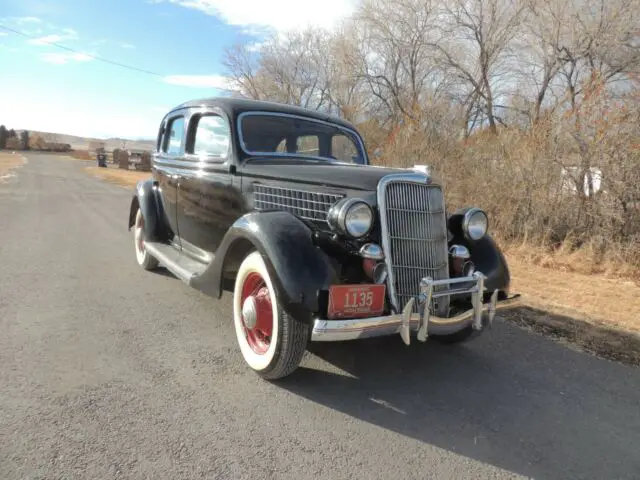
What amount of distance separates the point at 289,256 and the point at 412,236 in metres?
0.86

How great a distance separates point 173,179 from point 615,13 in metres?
14.4

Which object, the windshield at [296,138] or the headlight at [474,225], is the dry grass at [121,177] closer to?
the windshield at [296,138]

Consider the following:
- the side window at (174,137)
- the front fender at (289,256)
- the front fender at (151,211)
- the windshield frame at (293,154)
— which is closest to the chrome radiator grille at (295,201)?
the front fender at (289,256)

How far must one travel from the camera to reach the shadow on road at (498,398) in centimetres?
249

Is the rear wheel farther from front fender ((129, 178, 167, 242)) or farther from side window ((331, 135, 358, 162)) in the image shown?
side window ((331, 135, 358, 162))

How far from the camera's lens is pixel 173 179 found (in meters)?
5.10

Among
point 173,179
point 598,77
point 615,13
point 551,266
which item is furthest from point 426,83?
point 173,179

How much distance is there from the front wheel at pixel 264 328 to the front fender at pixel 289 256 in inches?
4.0

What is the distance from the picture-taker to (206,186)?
4387 millimetres

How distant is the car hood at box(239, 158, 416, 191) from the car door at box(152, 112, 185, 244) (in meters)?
1.40

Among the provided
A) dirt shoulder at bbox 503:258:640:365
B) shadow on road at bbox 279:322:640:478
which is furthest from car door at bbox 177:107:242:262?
dirt shoulder at bbox 503:258:640:365

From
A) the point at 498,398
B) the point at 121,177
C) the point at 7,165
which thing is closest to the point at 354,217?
the point at 498,398

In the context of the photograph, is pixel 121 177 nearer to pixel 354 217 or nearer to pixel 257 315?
pixel 257 315

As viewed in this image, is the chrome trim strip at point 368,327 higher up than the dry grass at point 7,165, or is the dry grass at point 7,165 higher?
the dry grass at point 7,165
